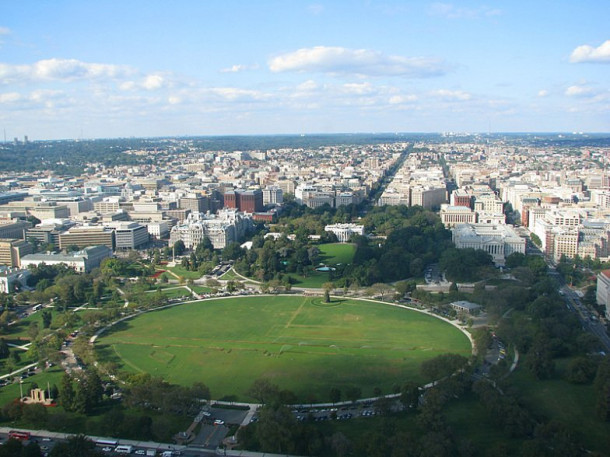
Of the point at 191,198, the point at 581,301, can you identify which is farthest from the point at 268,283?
the point at 191,198

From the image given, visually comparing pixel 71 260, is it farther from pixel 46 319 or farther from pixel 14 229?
pixel 46 319

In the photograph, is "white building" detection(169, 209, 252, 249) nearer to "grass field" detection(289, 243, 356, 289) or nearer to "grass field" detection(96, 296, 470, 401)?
"grass field" detection(289, 243, 356, 289)

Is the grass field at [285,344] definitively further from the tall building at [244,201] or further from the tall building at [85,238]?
the tall building at [244,201]

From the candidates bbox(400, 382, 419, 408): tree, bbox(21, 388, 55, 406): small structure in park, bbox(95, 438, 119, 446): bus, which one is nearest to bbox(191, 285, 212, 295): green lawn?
bbox(21, 388, 55, 406): small structure in park

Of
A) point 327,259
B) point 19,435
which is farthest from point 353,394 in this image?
point 327,259

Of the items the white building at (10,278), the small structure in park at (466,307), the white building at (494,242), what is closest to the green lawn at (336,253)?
the white building at (494,242)
